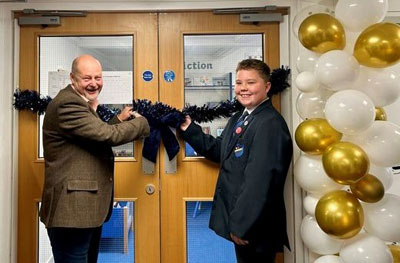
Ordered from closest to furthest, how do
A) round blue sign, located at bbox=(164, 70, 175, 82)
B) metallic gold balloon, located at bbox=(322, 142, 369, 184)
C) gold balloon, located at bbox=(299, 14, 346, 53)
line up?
metallic gold balloon, located at bbox=(322, 142, 369, 184)
gold balloon, located at bbox=(299, 14, 346, 53)
round blue sign, located at bbox=(164, 70, 175, 82)

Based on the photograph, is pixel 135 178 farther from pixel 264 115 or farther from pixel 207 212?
pixel 264 115

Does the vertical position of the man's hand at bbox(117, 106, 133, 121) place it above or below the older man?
above

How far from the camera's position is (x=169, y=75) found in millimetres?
1932

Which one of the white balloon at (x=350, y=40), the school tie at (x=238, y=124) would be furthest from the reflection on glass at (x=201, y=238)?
the white balloon at (x=350, y=40)

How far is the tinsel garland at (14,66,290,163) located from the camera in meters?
1.83

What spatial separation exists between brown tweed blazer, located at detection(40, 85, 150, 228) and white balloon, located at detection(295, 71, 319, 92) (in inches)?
32.6

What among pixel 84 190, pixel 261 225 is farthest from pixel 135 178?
pixel 261 225

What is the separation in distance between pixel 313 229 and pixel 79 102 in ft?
4.16

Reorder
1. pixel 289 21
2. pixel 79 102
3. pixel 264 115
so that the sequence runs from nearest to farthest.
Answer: pixel 79 102 < pixel 264 115 < pixel 289 21

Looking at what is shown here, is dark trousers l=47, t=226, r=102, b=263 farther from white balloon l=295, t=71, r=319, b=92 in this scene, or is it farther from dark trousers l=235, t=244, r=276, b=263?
white balloon l=295, t=71, r=319, b=92

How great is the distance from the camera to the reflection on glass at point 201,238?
196 centimetres

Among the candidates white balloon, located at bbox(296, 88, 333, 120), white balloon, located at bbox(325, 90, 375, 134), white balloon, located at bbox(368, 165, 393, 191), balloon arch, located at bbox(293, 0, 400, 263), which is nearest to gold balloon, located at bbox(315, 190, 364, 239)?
balloon arch, located at bbox(293, 0, 400, 263)

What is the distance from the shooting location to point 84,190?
147 cm

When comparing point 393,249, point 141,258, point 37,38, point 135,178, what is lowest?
point 141,258
